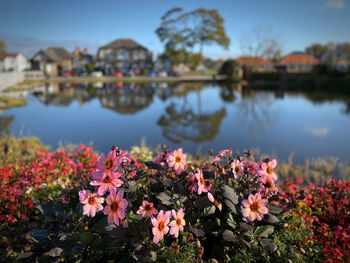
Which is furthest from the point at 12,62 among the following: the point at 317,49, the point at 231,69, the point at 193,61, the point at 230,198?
the point at 317,49

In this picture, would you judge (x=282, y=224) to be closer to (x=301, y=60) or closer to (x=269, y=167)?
(x=269, y=167)

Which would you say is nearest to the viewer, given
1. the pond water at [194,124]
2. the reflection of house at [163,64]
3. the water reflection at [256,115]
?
the pond water at [194,124]

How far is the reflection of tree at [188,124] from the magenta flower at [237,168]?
8582 millimetres

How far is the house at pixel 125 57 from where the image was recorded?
6078cm

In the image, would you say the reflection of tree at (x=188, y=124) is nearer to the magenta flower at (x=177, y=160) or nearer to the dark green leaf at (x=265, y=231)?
the magenta flower at (x=177, y=160)

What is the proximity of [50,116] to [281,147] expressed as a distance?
1319 centimetres

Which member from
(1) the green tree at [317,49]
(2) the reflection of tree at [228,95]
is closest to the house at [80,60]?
(2) the reflection of tree at [228,95]

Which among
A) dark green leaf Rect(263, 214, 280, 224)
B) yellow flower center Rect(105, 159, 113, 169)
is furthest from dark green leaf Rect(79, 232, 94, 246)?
dark green leaf Rect(263, 214, 280, 224)

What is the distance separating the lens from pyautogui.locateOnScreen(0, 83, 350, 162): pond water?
11.1 metres

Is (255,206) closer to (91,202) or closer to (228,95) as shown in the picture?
(91,202)

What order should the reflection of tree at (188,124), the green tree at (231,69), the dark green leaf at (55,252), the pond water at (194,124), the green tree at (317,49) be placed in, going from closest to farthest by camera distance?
the dark green leaf at (55,252) < the pond water at (194,124) < the reflection of tree at (188,124) < the green tree at (231,69) < the green tree at (317,49)

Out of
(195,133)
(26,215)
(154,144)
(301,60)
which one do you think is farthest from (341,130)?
(301,60)

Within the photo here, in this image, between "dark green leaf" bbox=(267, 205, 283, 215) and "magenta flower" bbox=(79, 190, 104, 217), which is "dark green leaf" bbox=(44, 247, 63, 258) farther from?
"dark green leaf" bbox=(267, 205, 283, 215)

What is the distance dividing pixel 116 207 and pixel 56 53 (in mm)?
72359
